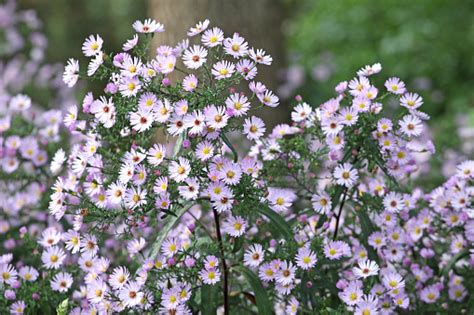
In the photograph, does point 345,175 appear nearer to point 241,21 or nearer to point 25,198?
point 25,198

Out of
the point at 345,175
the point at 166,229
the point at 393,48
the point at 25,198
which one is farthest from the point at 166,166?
the point at 393,48

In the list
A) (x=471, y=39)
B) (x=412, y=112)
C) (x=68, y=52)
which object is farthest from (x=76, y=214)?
(x=68, y=52)

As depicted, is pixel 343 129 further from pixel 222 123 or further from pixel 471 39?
pixel 471 39

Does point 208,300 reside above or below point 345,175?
below

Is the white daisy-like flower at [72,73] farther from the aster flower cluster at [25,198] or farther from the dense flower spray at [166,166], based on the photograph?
the aster flower cluster at [25,198]

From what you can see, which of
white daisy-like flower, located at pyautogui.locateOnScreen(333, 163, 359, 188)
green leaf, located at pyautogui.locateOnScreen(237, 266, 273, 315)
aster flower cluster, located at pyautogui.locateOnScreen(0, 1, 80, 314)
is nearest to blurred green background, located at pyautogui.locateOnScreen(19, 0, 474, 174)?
aster flower cluster, located at pyautogui.locateOnScreen(0, 1, 80, 314)

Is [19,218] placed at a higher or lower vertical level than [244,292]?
higher

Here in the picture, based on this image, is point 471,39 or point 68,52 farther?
point 68,52
